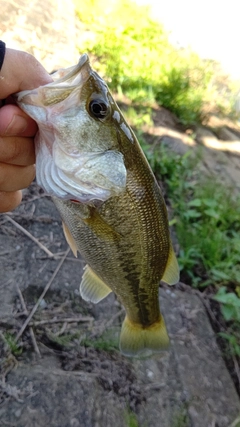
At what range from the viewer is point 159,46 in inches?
287

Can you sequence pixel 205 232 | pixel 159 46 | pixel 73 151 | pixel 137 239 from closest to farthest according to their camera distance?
1. pixel 73 151
2. pixel 137 239
3. pixel 205 232
4. pixel 159 46

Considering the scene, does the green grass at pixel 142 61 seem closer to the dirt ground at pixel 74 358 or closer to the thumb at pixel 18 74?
the dirt ground at pixel 74 358

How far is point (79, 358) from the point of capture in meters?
2.40

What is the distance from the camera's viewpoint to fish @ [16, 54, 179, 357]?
1360 millimetres

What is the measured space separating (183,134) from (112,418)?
4.54 metres

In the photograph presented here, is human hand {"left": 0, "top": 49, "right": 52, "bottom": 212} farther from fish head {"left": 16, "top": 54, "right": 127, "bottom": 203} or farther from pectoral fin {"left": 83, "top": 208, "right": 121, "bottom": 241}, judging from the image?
pectoral fin {"left": 83, "top": 208, "right": 121, "bottom": 241}

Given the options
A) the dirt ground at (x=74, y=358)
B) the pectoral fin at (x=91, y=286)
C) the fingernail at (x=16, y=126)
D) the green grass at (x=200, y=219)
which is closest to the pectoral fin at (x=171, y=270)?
the pectoral fin at (x=91, y=286)

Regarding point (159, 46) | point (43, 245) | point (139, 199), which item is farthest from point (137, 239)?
point (159, 46)

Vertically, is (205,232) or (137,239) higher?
(137,239)

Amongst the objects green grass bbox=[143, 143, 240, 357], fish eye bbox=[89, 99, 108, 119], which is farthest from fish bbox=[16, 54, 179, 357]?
green grass bbox=[143, 143, 240, 357]

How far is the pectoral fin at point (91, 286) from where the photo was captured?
1.99 meters

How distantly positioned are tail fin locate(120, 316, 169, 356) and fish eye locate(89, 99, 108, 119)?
118 cm

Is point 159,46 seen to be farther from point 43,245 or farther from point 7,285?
point 7,285

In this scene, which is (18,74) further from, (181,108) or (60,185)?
(181,108)
